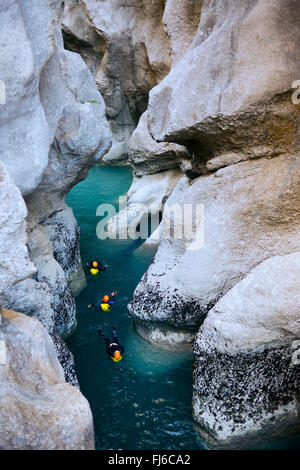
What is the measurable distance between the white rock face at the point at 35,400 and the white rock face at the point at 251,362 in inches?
84.9

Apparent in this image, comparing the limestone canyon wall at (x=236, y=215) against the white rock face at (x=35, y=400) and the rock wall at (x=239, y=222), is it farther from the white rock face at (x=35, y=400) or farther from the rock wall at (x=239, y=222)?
the white rock face at (x=35, y=400)

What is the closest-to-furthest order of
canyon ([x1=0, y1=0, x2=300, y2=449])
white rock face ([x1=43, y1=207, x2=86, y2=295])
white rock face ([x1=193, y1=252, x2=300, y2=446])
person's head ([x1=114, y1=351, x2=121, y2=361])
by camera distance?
canyon ([x1=0, y1=0, x2=300, y2=449])
white rock face ([x1=193, y1=252, x2=300, y2=446])
person's head ([x1=114, y1=351, x2=121, y2=361])
white rock face ([x1=43, y1=207, x2=86, y2=295])

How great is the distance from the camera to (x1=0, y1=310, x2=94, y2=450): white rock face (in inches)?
127

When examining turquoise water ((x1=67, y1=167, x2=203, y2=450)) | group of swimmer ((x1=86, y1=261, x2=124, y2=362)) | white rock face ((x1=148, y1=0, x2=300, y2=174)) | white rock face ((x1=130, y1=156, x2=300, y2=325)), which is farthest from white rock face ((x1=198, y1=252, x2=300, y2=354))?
group of swimmer ((x1=86, y1=261, x2=124, y2=362))

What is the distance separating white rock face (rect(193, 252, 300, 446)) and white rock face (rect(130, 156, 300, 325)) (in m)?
0.96

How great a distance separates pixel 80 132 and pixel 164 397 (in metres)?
4.91

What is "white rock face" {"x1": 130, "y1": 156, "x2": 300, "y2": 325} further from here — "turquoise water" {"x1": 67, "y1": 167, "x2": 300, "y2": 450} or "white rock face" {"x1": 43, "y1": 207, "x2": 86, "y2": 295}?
"white rock face" {"x1": 43, "y1": 207, "x2": 86, "y2": 295}

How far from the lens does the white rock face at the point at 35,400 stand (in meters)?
3.23

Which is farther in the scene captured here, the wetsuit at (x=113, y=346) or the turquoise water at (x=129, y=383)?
the wetsuit at (x=113, y=346)

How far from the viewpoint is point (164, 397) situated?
20.5ft

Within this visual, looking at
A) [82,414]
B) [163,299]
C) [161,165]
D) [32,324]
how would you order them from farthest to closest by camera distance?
[161,165]
[163,299]
[32,324]
[82,414]

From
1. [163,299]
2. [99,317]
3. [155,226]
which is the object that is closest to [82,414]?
[163,299]

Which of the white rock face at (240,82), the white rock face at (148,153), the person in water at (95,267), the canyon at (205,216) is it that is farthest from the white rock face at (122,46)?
the person in water at (95,267)
